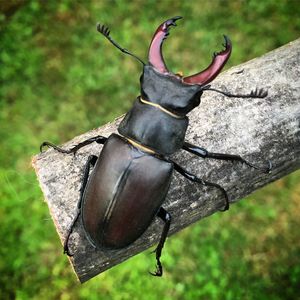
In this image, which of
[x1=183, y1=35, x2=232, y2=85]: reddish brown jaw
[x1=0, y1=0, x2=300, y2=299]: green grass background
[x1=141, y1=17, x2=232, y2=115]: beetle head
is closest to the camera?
[x1=183, y1=35, x2=232, y2=85]: reddish brown jaw

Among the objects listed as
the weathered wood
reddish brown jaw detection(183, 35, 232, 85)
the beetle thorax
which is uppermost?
reddish brown jaw detection(183, 35, 232, 85)

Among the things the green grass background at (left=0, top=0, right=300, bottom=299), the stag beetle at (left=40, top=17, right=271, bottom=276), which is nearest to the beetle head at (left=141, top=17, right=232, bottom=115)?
the stag beetle at (left=40, top=17, right=271, bottom=276)

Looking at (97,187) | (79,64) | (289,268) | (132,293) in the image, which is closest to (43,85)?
(79,64)

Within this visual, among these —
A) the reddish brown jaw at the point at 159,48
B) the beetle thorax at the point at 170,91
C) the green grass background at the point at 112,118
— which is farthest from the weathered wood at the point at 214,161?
the green grass background at the point at 112,118

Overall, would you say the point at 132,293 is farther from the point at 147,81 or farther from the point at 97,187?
the point at 147,81

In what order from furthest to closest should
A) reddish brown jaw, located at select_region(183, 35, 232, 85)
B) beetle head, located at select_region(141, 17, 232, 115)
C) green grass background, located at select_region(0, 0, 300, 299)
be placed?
green grass background, located at select_region(0, 0, 300, 299) < beetle head, located at select_region(141, 17, 232, 115) < reddish brown jaw, located at select_region(183, 35, 232, 85)

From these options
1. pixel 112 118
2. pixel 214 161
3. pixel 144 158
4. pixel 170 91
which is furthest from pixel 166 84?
pixel 112 118

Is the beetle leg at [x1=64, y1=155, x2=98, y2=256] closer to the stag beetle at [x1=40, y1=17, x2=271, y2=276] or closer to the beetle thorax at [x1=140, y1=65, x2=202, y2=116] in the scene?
the stag beetle at [x1=40, y1=17, x2=271, y2=276]

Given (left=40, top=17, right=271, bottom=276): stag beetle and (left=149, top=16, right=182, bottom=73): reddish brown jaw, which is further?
(left=149, top=16, right=182, bottom=73): reddish brown jaw
